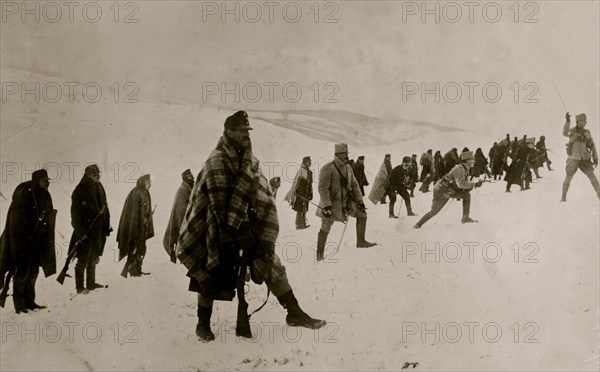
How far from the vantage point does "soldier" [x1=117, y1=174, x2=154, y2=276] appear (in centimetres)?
545

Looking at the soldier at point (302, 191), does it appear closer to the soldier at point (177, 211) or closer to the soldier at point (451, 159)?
the soldier at point (177, 211)

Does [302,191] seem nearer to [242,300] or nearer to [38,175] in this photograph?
[242,300]

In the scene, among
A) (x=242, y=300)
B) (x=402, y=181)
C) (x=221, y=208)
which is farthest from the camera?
(x=402, y=181)

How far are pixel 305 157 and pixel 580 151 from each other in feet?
8.74

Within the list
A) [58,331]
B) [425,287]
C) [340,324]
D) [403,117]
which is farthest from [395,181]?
[58,331]

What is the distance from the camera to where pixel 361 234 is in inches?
217

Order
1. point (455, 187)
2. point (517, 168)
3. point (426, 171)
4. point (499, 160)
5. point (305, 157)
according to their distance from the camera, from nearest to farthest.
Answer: point (305, 157) < point (455, 187) < point (499, 160) < point (517, 168) < point (426, 171)

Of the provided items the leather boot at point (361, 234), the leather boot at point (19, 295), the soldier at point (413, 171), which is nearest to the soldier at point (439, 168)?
the soldier at point (413, 171)

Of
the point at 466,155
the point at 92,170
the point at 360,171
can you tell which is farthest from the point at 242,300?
the point at 466,155

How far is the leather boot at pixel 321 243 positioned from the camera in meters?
5.16

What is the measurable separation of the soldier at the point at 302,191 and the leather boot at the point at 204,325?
4.82 ft

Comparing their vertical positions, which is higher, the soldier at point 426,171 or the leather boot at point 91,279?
the soldier at point 426,171

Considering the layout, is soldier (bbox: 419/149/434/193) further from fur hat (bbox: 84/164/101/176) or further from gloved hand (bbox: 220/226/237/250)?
fur hat (bbox: 84/164/101/176)

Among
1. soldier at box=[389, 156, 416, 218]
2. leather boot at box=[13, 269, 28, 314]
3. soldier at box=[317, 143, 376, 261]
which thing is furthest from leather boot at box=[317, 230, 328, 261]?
leather boot at box=[13, 269, 28, 314]
